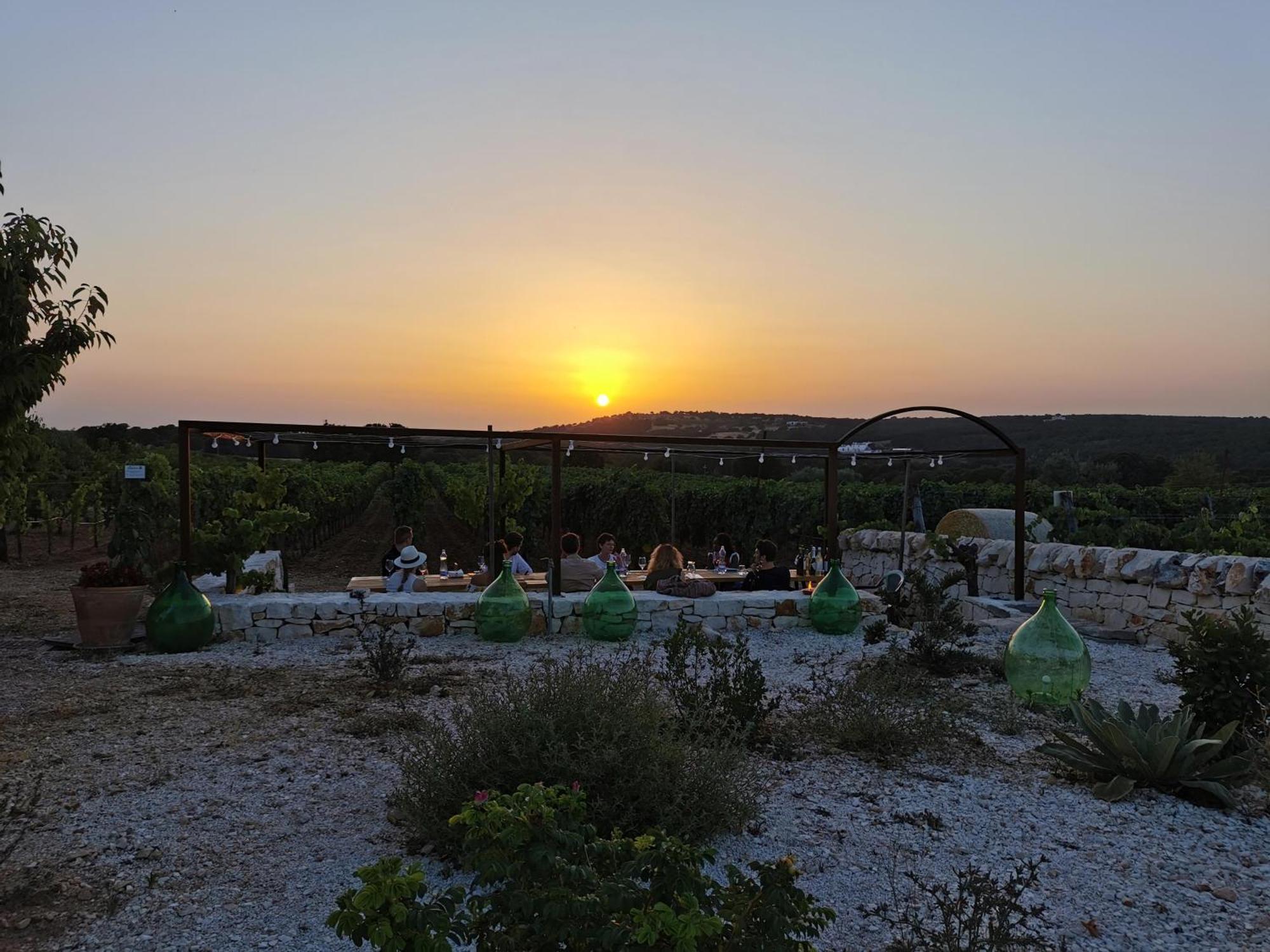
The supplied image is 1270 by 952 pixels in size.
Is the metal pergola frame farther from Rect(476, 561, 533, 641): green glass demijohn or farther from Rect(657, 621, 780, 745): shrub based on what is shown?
→ Rect(657, 621, 780, 745): shrub

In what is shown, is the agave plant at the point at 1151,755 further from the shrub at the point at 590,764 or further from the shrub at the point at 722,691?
the shrub at the point at 590,764

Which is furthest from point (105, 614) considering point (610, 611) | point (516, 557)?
point (516, 557)

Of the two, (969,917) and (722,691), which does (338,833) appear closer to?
(722,691)

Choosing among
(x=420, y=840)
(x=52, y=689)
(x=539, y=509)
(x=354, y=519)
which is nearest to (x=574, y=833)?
(x=420, y=840)

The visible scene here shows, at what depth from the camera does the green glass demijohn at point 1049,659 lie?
4785 mm

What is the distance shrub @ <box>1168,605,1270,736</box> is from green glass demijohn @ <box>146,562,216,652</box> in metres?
6.20

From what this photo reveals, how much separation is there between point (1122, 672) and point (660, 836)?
5.30 meters

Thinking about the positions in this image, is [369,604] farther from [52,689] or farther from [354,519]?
[354,519]

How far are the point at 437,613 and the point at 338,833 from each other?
4032 millimetres

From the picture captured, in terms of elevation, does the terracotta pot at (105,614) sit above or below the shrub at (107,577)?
below

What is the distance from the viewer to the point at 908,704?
186 inches

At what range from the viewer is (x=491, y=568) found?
8617 millimetres

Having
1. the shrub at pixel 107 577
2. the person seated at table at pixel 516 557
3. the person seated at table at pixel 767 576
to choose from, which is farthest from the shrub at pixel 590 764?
the person seated at table at pixel 516 557

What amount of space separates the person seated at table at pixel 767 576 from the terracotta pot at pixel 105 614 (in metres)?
4.96
